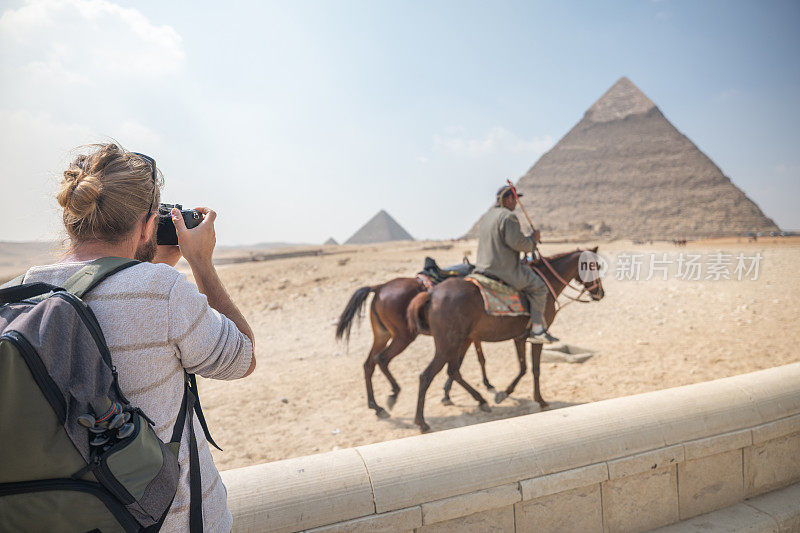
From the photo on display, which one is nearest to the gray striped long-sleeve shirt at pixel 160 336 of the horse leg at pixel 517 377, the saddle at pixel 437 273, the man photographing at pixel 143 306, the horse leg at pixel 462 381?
the man photographing at pixel 143 306

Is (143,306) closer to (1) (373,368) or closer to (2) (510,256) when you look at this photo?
(2) (510,256)

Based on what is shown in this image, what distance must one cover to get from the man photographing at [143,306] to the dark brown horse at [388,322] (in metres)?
4.42

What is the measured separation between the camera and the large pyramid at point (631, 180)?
394 ft

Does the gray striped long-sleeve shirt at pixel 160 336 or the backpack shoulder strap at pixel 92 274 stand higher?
the backpack shoulder strap at pixel 92 274

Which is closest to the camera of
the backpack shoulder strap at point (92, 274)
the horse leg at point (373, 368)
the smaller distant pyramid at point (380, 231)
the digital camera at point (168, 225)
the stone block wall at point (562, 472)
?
the backpack shoulder strap at point (92, 274)

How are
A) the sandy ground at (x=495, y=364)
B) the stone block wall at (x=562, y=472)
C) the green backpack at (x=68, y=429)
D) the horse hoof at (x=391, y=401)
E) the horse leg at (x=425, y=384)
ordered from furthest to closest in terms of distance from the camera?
the horse hoof at (x=391, y=401) < the sandy ground at (x=495, y=364) < the horse leg at (x=425, y=384) < the stone block wall at (x=562, y=472) < the green backpack at (x=68, y=429)

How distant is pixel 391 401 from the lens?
5852 millimetres

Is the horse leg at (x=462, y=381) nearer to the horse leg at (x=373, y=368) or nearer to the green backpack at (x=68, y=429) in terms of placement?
the horse leg at (x=373, y=368)

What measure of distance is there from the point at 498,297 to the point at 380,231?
10025cm

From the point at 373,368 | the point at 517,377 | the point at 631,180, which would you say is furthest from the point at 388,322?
the point at 631,180

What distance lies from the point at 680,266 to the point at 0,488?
19.2 m

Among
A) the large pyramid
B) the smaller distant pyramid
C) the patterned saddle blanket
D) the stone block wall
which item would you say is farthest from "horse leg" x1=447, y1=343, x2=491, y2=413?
the large pyramid

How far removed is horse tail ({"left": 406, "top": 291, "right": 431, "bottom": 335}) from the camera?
17.7 feet

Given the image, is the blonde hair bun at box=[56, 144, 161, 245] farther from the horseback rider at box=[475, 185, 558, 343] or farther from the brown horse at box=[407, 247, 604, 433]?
the horseback rider at box=[475, 185, 558, 343]
